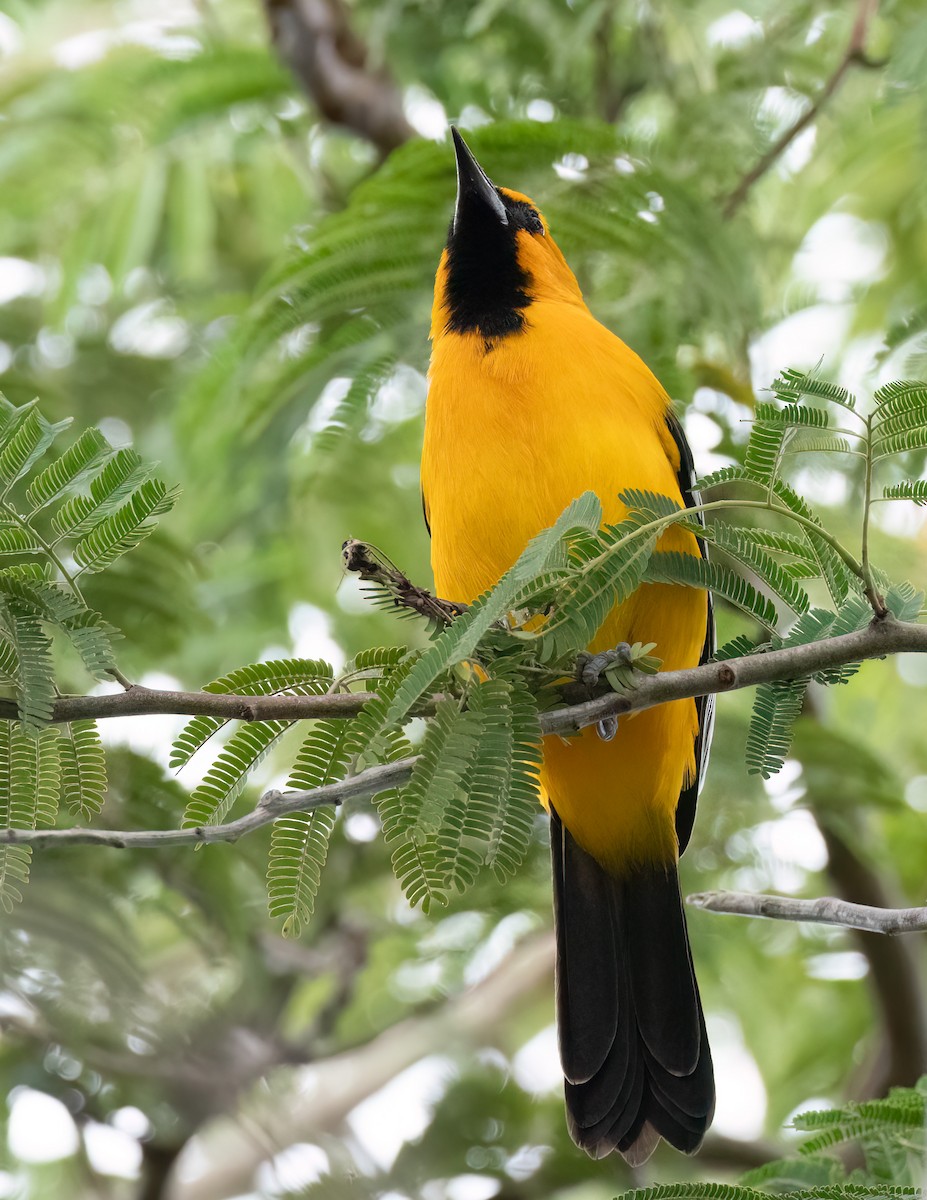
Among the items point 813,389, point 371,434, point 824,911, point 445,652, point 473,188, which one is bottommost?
point 371,434

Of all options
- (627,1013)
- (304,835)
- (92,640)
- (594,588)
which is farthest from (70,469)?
(627,1013)

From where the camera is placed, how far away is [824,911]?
8.16 feet

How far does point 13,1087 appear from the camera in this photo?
14.2ft

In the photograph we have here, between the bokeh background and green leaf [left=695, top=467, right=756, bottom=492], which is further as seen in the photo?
the bokeh background

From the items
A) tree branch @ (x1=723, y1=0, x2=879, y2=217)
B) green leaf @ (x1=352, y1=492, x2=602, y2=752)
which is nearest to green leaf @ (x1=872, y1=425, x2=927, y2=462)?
green leaf @ (x1=352, y1=492, x2=602, y2=752)

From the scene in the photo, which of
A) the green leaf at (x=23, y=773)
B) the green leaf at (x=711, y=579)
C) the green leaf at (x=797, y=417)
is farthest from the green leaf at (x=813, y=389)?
the green leaf at (x=23, y=773)

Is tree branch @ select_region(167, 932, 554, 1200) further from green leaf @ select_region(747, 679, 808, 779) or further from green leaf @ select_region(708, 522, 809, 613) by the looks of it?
green leaf @ select_region(708, 522, 809, 613)

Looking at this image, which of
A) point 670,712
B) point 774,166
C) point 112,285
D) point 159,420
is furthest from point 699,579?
point 112,285

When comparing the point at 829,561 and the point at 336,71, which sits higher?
the point at 829,561

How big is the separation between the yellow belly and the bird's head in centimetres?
12

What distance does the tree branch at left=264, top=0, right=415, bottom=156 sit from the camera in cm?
577

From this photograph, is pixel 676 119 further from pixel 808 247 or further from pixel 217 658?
pixel 217 658

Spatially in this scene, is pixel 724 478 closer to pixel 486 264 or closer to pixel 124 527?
pixel 124 527

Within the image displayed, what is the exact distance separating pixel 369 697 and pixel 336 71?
172 inches
